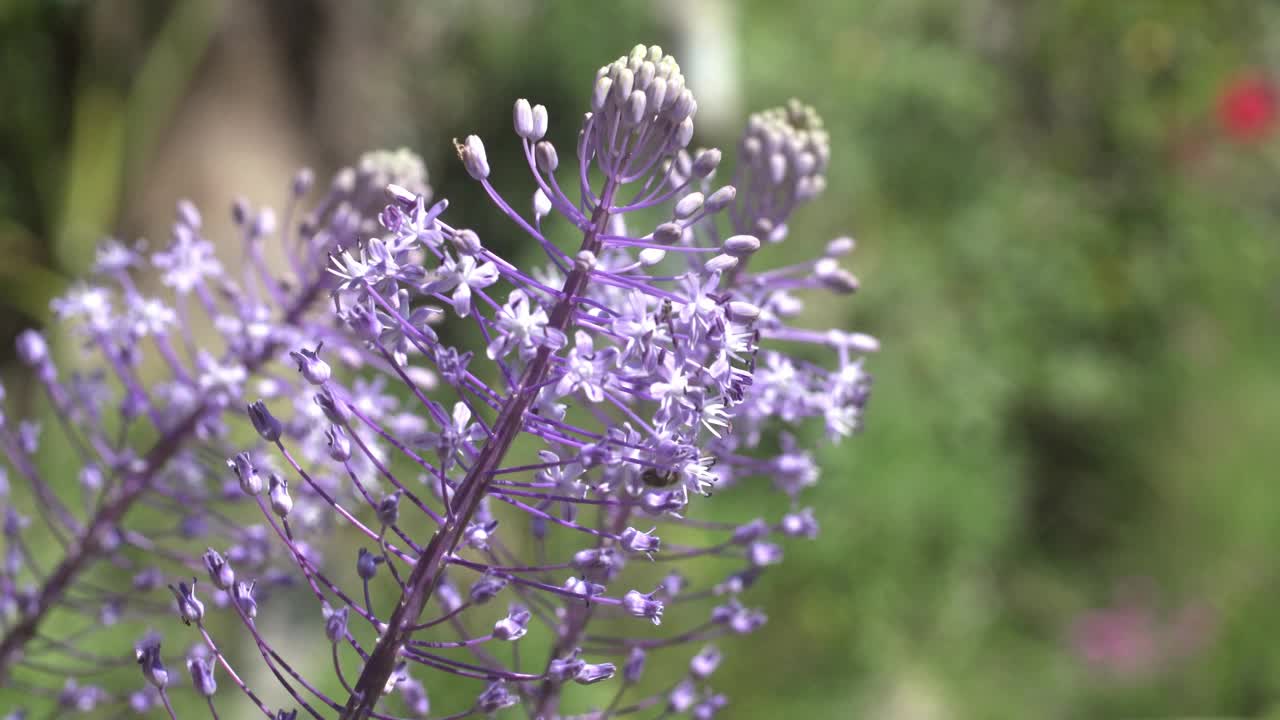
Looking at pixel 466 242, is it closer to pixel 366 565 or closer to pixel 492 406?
pixel 492 406

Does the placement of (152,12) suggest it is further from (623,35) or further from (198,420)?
(198,420)

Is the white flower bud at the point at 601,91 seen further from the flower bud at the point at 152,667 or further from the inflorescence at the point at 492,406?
the flower bud at the point at 152,667

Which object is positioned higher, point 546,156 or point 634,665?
point 546,156

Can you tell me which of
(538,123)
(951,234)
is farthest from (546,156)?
(951,234)

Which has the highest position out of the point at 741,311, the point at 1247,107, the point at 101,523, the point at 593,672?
the point at 1247,107

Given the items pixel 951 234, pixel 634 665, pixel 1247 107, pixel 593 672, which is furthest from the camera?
pixel 1247 107

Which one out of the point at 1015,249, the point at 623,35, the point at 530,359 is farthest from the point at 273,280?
the point at 1015,249

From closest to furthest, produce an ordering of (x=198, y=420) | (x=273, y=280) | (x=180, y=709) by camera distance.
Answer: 1. (x=198, y=420)
2. (x=273, y=280)
3. (x=180, y=709)
